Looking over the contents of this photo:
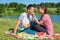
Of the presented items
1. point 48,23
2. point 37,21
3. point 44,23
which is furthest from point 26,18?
point 48,23

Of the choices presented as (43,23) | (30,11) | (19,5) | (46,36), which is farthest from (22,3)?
(46,36)

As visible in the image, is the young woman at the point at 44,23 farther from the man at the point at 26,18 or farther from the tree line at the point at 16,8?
the tree line at the point at 16,8

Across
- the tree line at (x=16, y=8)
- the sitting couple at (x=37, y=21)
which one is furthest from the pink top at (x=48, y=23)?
the tree line at (x=16, y=8)

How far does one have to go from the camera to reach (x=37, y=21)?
526cm

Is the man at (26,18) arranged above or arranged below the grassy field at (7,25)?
above

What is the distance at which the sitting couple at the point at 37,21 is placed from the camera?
17.3 feet

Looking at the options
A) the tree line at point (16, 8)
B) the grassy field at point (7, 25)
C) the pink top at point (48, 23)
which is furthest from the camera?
the tree line at point (16, 8)

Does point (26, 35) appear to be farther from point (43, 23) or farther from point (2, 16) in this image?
point (2, 16)

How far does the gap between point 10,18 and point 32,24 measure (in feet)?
2.73

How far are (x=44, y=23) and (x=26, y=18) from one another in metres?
0.57

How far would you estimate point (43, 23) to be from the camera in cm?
532

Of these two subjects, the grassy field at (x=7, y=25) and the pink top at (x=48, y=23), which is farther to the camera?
the grassy field at (x=7, y=25)

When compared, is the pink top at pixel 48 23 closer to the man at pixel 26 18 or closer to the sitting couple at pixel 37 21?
the sitting couple at pixel 37 21

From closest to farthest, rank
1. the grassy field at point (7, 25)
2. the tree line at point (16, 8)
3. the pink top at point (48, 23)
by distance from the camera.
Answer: the pink top at point (48, 23) → the grassy field at point (7, 25) → the tree line at point (16, 8)
